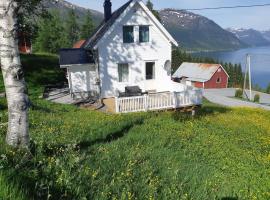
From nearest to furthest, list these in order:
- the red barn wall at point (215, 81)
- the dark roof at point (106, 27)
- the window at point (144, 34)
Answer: the dark roof at point (106, 27) → the window at point (144, 34) → the red barn wall at point (215, 81)

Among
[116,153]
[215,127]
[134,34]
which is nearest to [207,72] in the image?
[134,34]

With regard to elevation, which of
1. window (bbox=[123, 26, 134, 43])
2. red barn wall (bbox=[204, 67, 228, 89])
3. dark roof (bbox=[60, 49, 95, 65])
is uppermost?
window (bbox=[123, 26, 134, 43])

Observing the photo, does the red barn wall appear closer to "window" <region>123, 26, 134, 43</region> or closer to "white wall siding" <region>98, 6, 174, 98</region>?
"white wall siding" <region>98, 6, 174, 98</region>

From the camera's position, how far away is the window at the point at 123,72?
26312 mm

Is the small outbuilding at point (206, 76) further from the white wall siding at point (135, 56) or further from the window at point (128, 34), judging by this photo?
the window at point (128, 34)

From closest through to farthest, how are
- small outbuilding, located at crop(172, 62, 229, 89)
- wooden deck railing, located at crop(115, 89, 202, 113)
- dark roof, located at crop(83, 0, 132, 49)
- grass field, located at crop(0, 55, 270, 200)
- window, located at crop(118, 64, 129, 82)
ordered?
grass field, located at crop(0, 55, 270, 200), wooden deck railing, located at crop(115, 89, 202, 113), dark roof, located at crop(83, 0, 132, 49), window, located at crop(118, 64, 129, 82), small outbuilding, located at crop(172, 62, 229, 89)

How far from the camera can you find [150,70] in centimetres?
2770

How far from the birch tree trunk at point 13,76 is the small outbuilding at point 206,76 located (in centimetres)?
6929

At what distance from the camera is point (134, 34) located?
1032 inches

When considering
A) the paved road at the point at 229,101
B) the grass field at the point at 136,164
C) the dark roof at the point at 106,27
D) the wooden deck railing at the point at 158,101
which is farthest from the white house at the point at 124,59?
the paved road at the point at 229,101

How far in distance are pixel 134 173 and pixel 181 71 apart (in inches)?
3191

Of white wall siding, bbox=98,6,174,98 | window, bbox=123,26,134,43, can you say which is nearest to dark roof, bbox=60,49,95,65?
white wall siding, bbox=98,6,174,98

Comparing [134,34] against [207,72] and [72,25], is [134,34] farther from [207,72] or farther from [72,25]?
[72,25]

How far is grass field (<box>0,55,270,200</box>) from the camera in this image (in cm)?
496
